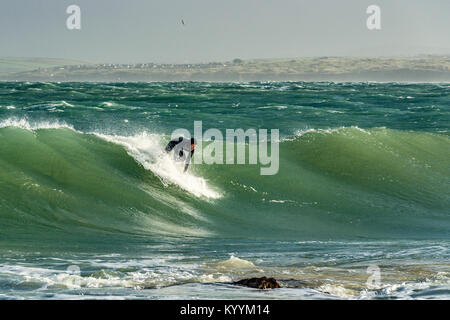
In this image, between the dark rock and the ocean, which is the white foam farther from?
the dark rock

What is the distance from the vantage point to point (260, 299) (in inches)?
317

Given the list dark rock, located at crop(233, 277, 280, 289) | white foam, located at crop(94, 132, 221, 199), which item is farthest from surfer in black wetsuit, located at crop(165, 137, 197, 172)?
dark rock, located at crop(233, 277, 280, 289)

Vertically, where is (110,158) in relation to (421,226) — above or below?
above

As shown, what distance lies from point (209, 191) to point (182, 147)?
1704mm

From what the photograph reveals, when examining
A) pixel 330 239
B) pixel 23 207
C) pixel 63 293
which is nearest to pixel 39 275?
pixel 63 293

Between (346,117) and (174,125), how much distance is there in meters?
11.8

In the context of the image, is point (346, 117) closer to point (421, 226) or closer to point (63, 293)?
point (421, 226)

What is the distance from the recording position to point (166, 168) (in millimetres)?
18594

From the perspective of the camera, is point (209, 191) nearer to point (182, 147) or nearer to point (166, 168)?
point (166, 168)

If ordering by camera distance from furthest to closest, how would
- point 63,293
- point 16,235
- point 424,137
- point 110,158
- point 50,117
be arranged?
1. point 50,117
2. point 424,137
3. point 110,158
4. point 16,235
5. point 63,293

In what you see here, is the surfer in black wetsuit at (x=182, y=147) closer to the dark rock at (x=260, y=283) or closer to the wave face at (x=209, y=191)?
the wave face at (x=209, y=191)

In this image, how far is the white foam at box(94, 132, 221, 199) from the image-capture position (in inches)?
718

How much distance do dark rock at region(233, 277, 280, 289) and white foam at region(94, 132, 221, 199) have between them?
29.7 feet

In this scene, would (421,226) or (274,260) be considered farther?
(421,226)
